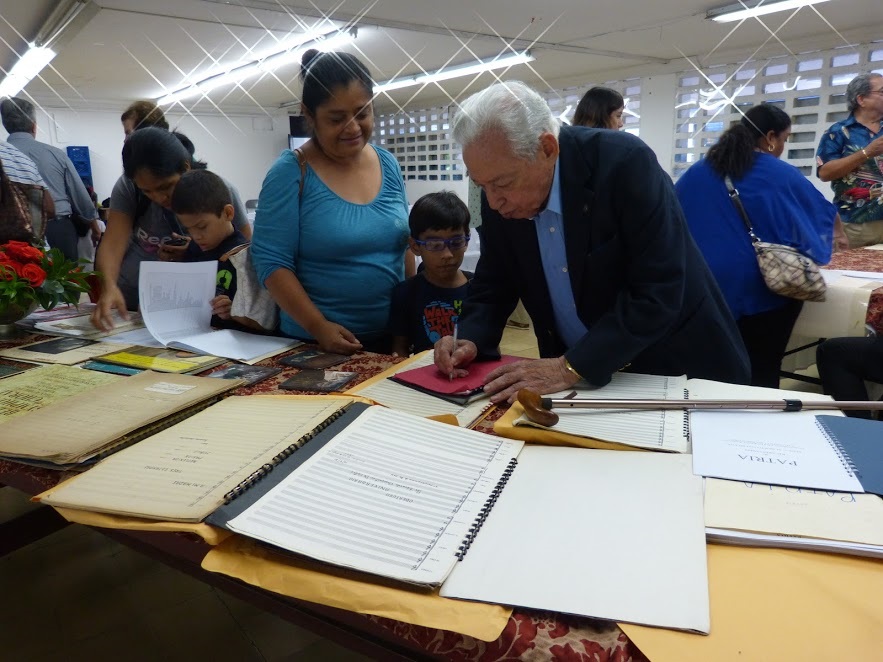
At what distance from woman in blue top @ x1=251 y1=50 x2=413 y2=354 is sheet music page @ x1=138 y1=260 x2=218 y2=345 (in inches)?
7.7

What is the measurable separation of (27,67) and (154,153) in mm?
383

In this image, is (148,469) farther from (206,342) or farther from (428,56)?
(428,56)

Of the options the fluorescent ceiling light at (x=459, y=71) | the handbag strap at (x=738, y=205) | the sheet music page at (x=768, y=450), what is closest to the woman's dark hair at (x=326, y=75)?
the fluorescent ceiling light at (x=459, y=71)

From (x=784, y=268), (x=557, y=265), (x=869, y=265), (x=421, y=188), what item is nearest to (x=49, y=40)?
(x=421, y=188)

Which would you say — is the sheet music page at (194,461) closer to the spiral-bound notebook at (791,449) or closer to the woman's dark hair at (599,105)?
the spiral-bound notebook at (791,449)

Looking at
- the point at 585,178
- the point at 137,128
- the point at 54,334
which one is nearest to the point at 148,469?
the point at 585,178

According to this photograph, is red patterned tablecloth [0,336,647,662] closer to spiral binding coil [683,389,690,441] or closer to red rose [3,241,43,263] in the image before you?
spiral binding coil [683,389,690,441]

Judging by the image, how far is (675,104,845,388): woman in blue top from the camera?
6.07 feet

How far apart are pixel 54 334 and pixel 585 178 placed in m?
1.40

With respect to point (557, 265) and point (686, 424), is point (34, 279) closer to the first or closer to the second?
point (557, 265)

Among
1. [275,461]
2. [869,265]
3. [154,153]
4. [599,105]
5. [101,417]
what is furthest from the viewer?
[869,265]

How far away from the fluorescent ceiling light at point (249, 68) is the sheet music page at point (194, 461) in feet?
3.66

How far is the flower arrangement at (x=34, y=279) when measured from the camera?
141 cm

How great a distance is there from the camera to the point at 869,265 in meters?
2.43
